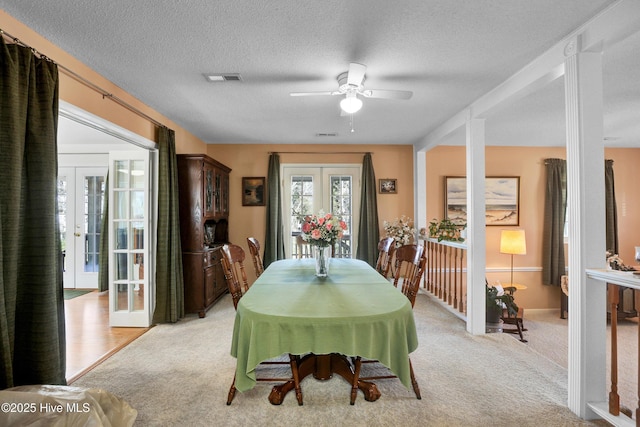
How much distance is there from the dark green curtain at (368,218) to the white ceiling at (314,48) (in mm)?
1674

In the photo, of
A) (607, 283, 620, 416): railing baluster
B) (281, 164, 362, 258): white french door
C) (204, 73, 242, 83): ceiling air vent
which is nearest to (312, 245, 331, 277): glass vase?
(204, 73, 242, 83): ceiling air vent

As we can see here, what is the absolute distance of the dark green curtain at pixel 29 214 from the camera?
1.86m

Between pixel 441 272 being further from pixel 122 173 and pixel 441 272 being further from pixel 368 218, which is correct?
pixel 122 173

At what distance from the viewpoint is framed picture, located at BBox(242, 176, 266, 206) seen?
18.4 feet

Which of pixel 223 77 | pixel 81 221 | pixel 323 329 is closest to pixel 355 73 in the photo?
pixel 223 77

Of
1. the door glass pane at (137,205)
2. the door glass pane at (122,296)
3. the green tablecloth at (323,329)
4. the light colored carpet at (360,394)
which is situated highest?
the door glass pane at (137,205)

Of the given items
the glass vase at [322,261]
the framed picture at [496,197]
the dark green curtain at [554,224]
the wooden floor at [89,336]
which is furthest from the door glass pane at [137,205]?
the dark green curtain at [554,224]

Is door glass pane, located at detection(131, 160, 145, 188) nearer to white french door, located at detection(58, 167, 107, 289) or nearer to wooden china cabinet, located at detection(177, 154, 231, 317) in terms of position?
wooden china cabinet, located at detection(177, 154, 231, 317)

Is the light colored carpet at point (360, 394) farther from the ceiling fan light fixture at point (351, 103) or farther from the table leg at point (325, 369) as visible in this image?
the ceiling fan light fixture at point (351, 103)

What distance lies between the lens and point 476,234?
3506 millimetres

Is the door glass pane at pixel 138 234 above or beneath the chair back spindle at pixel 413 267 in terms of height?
above

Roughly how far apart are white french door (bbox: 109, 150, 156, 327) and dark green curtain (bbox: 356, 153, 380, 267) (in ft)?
10.5

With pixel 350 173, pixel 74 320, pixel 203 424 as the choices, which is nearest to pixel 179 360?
pixel 203 424

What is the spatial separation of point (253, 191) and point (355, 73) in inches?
140
